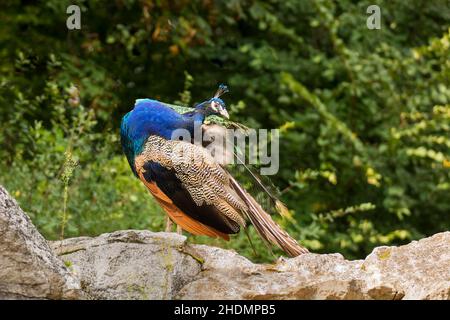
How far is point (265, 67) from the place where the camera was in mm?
7457

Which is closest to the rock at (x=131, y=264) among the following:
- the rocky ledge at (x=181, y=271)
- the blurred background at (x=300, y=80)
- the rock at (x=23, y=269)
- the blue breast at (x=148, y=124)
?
the rocky ledge at (x=181, y=271)

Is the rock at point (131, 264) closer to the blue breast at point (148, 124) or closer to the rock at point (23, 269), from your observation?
the rock at point (23, 269)

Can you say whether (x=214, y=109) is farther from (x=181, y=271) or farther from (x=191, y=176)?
(x=181, y=271)

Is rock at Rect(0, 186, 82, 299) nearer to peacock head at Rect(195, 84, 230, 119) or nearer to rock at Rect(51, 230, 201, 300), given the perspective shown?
rock at Rect(51, 230, 201, 300)

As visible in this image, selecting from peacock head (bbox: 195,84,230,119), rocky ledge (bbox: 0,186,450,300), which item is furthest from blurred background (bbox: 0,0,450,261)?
rocky ledge (bbox: 0,186,450,300)

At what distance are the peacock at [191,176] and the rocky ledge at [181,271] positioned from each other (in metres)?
0.15

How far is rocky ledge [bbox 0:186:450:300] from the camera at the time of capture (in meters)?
3.10

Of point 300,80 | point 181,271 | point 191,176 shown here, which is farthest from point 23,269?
point 300,80

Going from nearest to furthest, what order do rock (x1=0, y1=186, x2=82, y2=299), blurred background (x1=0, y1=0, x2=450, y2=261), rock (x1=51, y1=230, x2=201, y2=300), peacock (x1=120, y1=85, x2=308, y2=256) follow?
rock (x1=0, y1=186, x2=82, y2=299) → rock (x1=51, y1=230, x2=201, y2=300) → peacock (x1=120, y1=85, x2=308, y2=256) → blurred background (x1=0, y1=0, x2=450, y2=261)

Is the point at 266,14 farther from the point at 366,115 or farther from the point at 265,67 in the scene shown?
the point at 366,115

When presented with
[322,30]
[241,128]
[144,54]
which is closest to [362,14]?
[322,30]

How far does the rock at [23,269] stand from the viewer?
308 centimetres

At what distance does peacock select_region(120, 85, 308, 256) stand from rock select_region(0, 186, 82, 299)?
0.76 metres

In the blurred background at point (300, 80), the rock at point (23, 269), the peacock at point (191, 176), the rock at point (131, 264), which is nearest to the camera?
the rock at point (23, 269)
